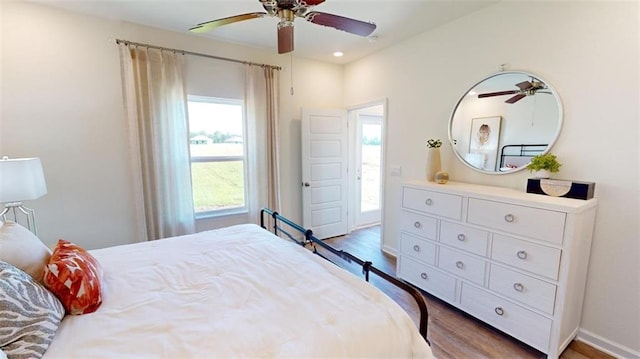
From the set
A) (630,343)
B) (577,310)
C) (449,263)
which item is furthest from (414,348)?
(630,343)

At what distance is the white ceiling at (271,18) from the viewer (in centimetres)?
249

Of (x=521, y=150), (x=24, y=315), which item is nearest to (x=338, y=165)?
(x=521, y=150)

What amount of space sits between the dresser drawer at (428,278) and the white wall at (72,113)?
114 inches

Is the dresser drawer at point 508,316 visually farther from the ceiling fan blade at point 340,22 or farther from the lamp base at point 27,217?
the lamp base at point 27,217

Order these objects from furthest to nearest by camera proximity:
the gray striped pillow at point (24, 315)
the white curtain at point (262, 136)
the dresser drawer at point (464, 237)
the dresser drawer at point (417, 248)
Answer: the white curtain at point (262, 136), the dresser drawer at point (417, 248), the dresser drawer at point (464, 237), the gray striped pillow at point (24, 315)

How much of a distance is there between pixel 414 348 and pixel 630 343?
1.90 m

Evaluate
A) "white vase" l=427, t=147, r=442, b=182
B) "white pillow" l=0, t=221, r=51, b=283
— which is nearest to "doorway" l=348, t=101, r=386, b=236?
"white vase" l=427, t=147, r=442, b=182

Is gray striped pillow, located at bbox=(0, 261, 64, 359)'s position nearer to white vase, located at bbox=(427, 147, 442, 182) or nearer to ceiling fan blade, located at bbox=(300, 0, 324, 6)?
ceiling fan blade, located at bbox=(300, 0, 324, 6)

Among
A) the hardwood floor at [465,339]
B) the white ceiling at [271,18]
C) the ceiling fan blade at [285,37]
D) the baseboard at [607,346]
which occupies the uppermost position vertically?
the white ceiling at [271,18]

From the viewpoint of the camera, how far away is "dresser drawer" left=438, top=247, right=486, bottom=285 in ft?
7.30

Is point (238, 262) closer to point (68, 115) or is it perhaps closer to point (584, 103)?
point (68, 115)

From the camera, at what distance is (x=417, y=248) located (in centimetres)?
272

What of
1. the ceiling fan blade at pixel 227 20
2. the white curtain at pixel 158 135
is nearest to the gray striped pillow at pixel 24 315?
the ceiling fan blade at pixel 227 20

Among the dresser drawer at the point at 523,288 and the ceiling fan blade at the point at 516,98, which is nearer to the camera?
the dresser drawer at the point at 523,288
